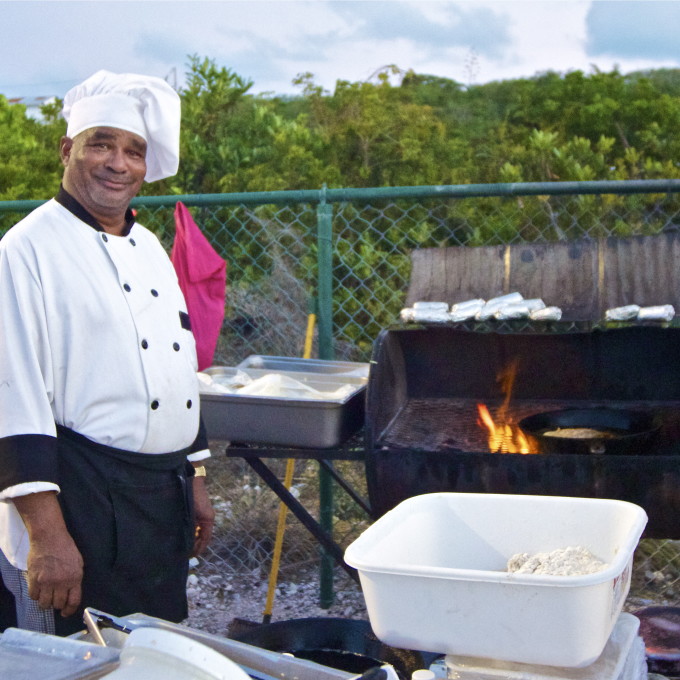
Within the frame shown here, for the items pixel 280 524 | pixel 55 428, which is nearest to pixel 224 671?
pixel 55 428

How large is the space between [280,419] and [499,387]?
3.45 ft

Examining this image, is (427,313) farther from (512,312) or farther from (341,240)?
(341,240)

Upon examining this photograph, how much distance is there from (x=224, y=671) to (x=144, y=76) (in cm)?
200

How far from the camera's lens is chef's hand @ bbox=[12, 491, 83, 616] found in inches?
91.9

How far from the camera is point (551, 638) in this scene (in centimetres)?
170

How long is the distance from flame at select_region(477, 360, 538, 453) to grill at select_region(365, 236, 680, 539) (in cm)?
2

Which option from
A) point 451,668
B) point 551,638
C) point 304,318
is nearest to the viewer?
point 551,638

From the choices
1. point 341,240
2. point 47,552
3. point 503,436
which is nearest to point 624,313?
point 503,436

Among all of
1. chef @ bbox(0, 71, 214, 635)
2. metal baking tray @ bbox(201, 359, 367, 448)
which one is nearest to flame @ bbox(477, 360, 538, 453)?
metal baking tray @ bbox(201, 359, 367, 448)

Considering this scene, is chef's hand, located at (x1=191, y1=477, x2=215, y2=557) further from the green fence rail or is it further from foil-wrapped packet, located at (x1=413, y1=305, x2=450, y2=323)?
the green fence rail

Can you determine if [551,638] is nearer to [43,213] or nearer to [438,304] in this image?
[43,213]

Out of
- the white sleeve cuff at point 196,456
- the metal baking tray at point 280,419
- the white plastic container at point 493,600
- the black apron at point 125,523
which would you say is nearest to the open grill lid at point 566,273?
the metal baking tray at point 280,419

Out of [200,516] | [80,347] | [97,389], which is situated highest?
[80,347]

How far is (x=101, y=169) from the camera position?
2.63 metres
